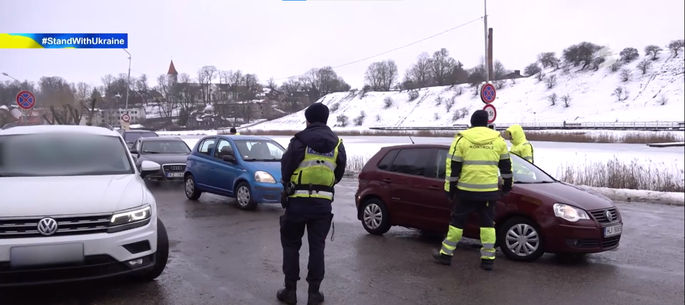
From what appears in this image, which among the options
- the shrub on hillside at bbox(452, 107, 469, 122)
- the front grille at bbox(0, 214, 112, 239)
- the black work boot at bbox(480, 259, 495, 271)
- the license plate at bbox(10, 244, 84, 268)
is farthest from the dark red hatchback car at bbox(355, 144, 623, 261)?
the shrub on hillside at bbox(452, 107, 469, 122)

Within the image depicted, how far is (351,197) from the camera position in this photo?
40.9 feet

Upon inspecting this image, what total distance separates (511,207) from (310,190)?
3138 mm

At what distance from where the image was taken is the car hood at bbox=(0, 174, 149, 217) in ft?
13.3

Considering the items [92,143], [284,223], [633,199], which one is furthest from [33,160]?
[633,199]

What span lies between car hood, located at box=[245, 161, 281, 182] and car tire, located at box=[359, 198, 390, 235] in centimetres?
252

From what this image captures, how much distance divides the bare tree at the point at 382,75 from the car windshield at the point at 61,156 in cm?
7486

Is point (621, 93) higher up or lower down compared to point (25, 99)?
higher up

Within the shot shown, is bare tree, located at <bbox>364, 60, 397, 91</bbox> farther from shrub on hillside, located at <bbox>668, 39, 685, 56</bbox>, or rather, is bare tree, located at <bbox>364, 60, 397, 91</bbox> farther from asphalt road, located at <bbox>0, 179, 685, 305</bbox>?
shrub on hillside, located at <bbox>668, 39, 685, 56</bbox>

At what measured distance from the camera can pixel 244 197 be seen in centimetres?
1005

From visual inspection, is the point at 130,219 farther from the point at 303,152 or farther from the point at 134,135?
the point at 134,135

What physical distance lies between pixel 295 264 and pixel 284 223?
394 mm

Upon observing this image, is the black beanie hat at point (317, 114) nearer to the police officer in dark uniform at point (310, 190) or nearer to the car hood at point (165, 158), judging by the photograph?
the police officer in dark uniform at point (310, 190)

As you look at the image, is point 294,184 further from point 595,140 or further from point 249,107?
point 249,107

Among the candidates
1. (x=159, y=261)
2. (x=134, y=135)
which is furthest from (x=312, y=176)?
(x=134, y=135)
